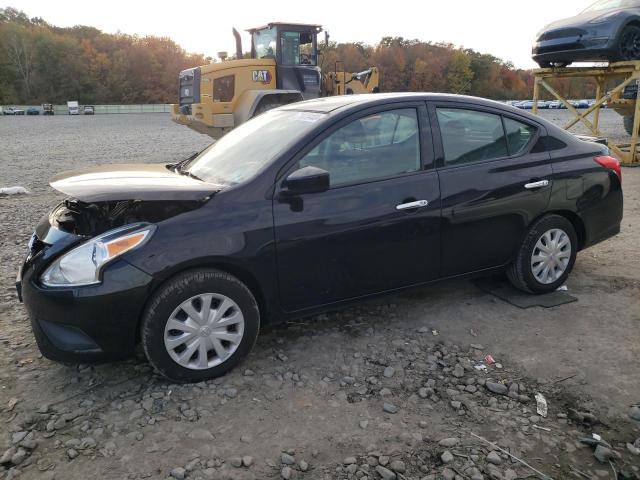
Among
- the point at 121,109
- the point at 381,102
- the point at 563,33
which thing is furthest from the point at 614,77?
the point at 121,109

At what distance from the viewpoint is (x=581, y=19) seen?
10.3 m

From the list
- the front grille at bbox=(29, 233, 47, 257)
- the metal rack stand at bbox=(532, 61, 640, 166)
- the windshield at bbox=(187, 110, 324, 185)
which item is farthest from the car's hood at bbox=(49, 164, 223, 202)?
the metal rack stand at bbox=(532, 61, 640, 166)

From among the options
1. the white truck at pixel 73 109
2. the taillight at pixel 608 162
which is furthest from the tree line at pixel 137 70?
the taillight at pixel 608 162

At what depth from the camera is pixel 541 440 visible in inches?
105

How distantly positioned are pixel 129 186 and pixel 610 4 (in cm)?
1130

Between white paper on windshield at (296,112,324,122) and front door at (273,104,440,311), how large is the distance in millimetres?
187

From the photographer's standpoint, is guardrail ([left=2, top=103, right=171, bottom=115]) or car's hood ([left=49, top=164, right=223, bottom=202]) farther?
guardrail ([left=2, top=103, right=171, bottom=115])

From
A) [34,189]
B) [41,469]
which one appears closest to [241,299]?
[41,469]

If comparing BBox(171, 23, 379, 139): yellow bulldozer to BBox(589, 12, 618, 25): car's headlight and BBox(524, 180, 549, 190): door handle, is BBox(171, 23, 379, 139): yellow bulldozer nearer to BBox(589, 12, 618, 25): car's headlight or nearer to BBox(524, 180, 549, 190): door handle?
BBox(589, 12, 618, 25): car's headlight

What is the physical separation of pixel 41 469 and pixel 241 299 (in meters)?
1.31

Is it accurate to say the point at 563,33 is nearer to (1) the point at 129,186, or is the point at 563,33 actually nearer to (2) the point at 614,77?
(2) the point at 614,77

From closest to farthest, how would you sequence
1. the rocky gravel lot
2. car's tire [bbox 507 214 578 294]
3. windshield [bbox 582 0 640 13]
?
the rocky gravel lot < car's tire [bbox 507 214 578 294] < windshield [bbox 582 0 640 13]

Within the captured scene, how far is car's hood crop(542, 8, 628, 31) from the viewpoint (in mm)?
10125

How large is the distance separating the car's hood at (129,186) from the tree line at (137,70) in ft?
217
